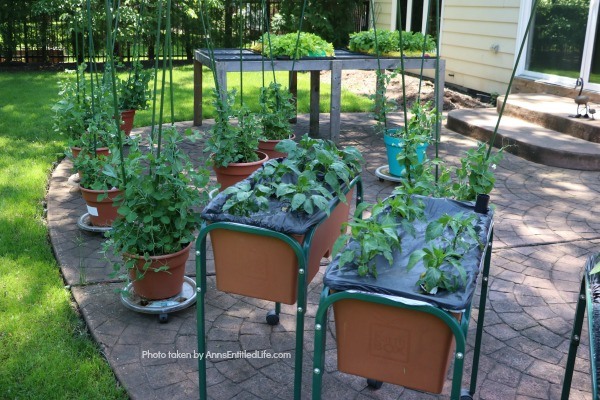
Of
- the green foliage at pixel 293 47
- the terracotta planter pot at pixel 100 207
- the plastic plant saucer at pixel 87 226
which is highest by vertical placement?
the green foliage at pixel 293 47

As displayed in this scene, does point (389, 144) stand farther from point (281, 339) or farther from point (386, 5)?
point (386, 5)

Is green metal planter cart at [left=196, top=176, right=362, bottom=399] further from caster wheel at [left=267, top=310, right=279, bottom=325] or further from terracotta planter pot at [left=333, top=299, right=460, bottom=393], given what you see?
caster wheel at [left=267, top=310, right=279, bottom=325]

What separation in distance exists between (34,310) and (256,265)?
1511 mm

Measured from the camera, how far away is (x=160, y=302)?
337cm

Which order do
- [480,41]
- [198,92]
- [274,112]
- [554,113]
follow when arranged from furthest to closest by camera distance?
[480,41]
[198,92]
[554,113]
[274,112]

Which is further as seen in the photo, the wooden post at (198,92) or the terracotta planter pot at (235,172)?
the wooden post at (198,92)

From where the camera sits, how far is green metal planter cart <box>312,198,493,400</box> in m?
1.82

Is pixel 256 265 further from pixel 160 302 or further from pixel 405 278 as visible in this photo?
pixel 160 302

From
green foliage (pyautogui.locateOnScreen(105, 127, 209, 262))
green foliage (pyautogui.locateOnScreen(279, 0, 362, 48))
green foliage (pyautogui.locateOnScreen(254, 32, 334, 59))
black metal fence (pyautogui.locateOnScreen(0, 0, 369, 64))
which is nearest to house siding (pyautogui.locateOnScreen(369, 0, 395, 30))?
green foliage (pyautogui.locateOnScreen(279, 0, 362, 48))

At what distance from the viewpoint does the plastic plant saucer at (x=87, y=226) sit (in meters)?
4.31

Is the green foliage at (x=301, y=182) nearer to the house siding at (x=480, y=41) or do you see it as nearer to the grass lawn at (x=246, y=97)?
the grass lawn at (x=246, y=97)

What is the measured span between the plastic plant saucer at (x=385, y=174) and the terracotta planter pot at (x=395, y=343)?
11.7 ft

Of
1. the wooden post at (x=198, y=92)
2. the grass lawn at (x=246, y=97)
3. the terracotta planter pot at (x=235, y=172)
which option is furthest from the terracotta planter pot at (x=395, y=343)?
the wooden post at (x=198, y=92)

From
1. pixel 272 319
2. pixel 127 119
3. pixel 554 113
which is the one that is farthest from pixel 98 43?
pixel 272 319
